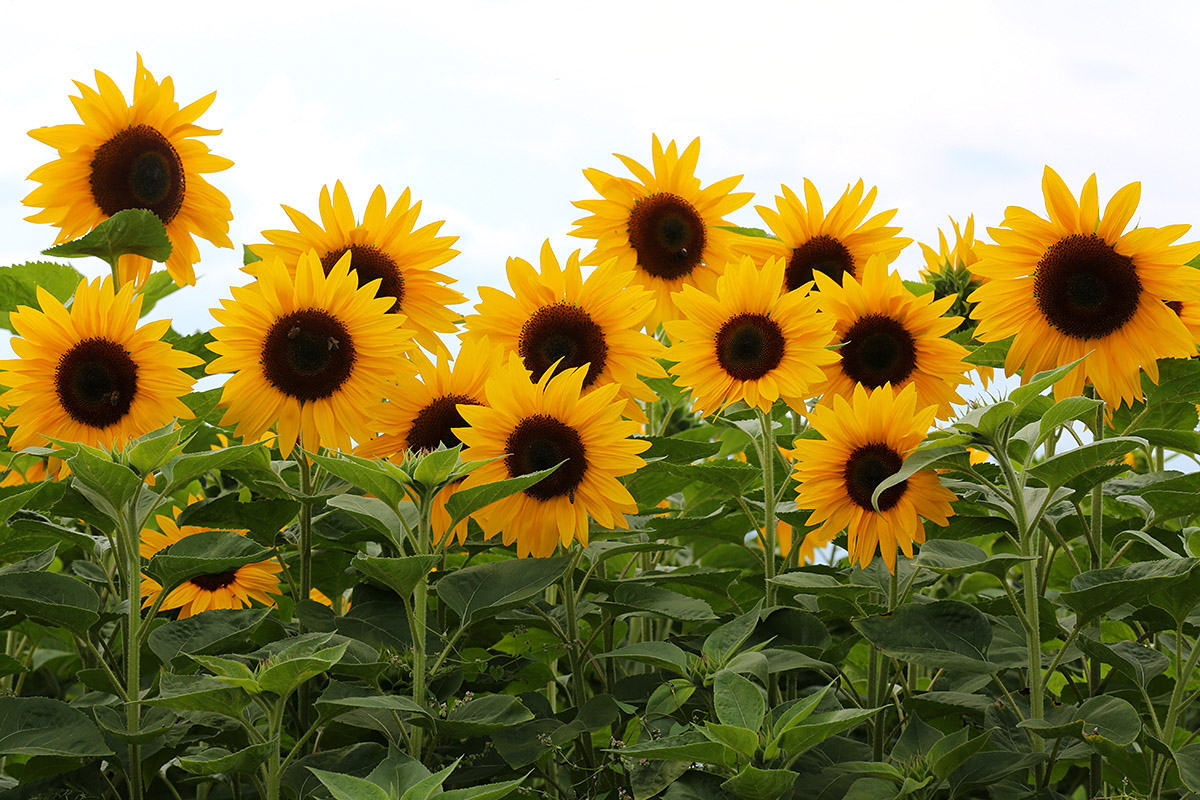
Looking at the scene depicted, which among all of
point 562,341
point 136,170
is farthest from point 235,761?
point 136,170

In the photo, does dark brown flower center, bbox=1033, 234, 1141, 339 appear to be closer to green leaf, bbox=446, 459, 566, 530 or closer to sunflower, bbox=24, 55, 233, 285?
green leaf, bbox=446, 459, 566, 530

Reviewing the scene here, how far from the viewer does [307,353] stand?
134cm

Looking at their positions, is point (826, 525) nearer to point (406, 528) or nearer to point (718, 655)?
point (718, 655)

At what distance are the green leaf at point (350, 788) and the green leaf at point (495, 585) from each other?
9.3 inches

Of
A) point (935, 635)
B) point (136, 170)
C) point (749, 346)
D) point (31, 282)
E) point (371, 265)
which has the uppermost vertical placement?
point (136, 170)

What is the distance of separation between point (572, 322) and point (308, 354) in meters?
0.34

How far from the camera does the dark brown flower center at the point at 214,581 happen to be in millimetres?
1696

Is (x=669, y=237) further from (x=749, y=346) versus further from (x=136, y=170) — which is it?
(x=136, y=170)

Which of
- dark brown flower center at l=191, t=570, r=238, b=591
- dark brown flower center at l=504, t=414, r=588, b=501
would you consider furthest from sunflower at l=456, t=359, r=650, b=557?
dark brown flower center at l=191, t=570, r=238, b=591

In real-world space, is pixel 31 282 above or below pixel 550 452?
above

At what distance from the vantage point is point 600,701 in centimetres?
117

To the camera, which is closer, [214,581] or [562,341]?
[562,341]

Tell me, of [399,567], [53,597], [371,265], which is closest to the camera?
[399,567]

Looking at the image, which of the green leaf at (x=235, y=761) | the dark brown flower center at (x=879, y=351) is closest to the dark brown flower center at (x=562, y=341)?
the dark brown flower center at (x=879, y=351)
